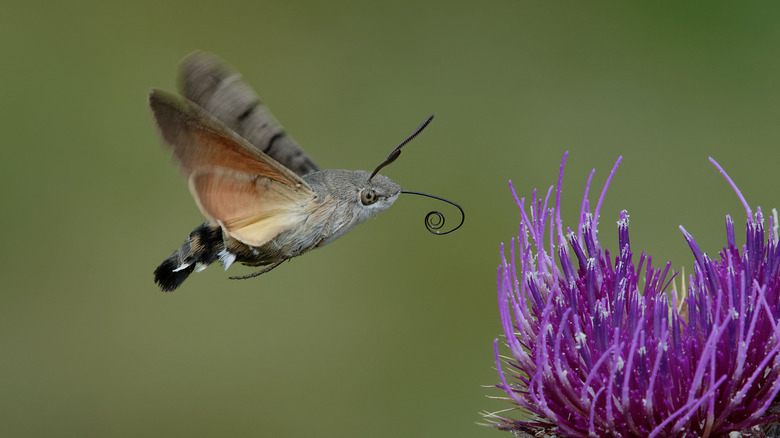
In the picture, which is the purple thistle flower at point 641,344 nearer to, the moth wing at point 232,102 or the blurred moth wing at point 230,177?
the blurred moth wing at point 230,177

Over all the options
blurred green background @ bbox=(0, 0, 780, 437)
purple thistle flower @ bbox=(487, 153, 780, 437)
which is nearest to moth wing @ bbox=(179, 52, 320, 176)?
purple thistle flower @ bbox=(487, 153, 780, 437)

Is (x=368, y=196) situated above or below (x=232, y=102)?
below

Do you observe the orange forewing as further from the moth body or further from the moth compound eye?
the moth compound eye

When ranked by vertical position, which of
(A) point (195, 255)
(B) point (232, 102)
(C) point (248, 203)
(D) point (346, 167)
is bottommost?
(A) point (195, 255)

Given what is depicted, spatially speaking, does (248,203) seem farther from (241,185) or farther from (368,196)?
(368,196)

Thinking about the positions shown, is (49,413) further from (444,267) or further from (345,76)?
(345,76)

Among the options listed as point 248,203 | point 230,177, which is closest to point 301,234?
point 248,203

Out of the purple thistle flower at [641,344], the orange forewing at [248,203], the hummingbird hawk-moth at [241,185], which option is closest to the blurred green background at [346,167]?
the purple thistle flower at [641,344]

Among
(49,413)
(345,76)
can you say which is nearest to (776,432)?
(49,413)
